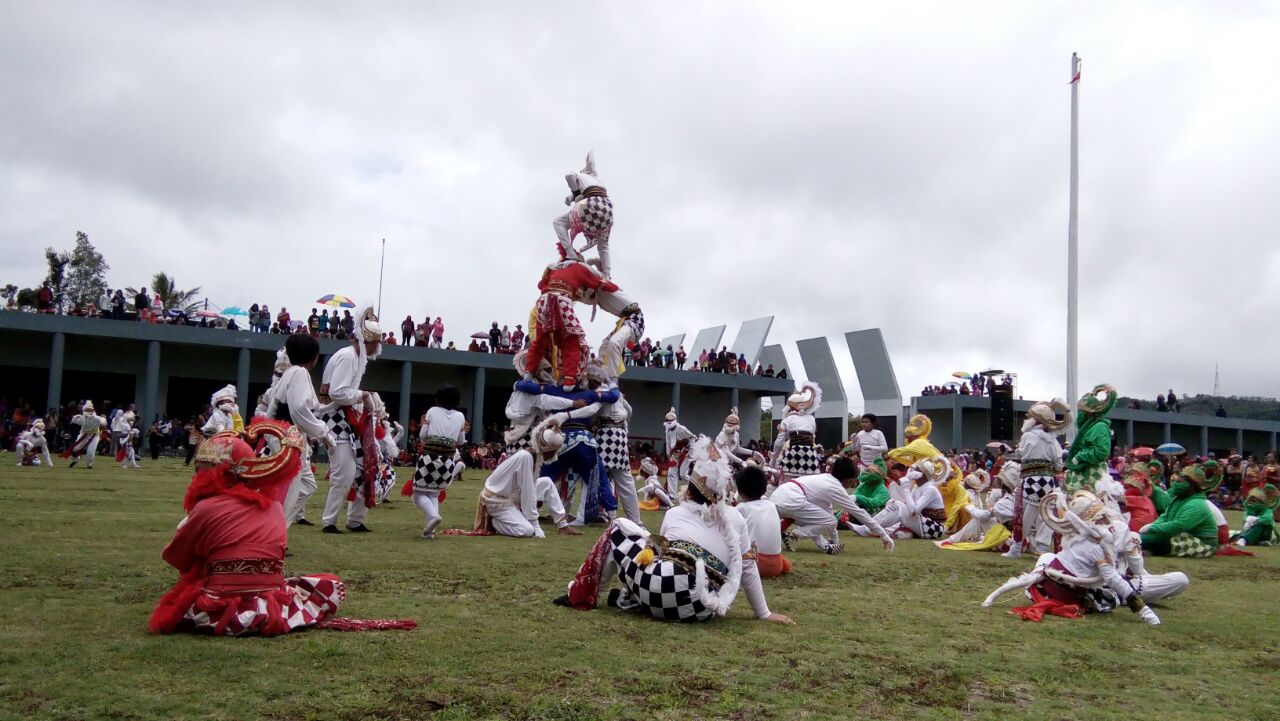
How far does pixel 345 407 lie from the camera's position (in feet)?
30.2

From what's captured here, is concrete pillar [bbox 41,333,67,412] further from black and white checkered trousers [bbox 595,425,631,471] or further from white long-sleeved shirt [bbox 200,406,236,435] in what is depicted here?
black and white checkered trousers [bbox 595,425,631,471]

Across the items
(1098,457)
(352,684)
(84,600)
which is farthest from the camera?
(1098,457)

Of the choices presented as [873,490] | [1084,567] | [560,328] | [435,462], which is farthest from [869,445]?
[1084,567]

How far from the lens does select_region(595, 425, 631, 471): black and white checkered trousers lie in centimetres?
1202

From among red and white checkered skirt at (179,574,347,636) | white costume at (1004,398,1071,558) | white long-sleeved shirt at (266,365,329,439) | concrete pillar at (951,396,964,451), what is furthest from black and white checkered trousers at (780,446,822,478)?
concrete pillar at (951,396,964,451)

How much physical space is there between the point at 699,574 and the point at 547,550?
3511 millimetres

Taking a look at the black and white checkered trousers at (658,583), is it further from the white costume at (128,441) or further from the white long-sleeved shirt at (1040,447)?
the white costume at (128,441)

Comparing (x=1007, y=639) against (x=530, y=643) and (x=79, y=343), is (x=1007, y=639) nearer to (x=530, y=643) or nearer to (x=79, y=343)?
(x=530, y=643)

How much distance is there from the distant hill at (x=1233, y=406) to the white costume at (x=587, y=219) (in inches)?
1722

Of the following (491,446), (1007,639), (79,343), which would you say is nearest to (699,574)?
(1007,639)

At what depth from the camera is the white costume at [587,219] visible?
1263 cm

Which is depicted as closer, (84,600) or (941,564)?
(84,600)

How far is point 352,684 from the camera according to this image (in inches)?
158

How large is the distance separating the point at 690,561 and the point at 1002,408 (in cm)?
2029
